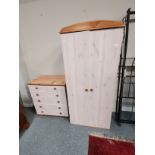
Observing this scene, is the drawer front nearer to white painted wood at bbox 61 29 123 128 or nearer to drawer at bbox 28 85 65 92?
drawer at bbox 28 85 65 92

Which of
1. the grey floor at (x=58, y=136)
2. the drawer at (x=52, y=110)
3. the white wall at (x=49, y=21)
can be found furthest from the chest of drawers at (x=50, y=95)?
the white wall at (x=49, y=21)

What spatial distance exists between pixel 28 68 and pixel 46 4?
1.28 metres

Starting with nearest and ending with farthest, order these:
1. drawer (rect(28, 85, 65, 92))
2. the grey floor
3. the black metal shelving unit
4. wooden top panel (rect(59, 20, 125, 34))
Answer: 1. wooden top panel (rect(59, 20, 125, 34))
2. the grey floor
3. the black metal shelving unit
4. drawer (rect(28, 85, 65, 92))

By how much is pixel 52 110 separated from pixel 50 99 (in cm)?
26

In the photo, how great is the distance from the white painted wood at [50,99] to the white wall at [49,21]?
1.57 feet

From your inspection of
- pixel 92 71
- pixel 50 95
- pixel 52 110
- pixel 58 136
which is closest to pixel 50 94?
pixel 50 95

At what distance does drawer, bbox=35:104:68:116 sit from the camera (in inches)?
82.5

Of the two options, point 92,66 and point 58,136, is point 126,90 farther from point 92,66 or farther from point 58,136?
point 58,136

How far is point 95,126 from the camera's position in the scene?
6.34 ft

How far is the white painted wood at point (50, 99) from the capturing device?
1948 mm

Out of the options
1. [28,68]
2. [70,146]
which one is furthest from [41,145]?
[28,68]

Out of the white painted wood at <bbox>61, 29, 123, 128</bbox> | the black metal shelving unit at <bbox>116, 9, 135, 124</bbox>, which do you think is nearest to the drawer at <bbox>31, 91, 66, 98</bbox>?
the white painted wood at <bbox>61, 29, 123, 128</bbox>

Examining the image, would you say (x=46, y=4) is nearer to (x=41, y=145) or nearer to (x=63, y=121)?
(x=63, y=121)
